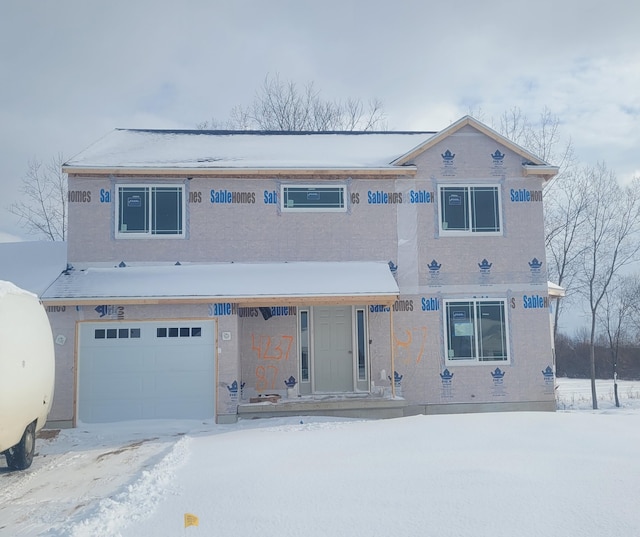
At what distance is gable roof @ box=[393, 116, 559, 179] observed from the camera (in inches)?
578

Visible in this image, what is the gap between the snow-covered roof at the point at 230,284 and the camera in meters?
13.0

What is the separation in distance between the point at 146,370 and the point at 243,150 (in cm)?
604

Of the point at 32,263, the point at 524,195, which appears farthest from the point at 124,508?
the point at 524,195

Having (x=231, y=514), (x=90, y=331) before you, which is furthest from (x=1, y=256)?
(x=231, y=514)

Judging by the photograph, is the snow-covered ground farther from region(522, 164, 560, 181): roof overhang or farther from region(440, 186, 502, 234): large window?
region(522, 164, 560, 181): roof overhang

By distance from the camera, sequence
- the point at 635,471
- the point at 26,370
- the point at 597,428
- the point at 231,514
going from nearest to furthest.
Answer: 1. the point at 231,514
2. the point at 635,471
3. the point at 26,370
4. the point at 597,428

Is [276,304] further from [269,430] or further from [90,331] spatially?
[90,331]

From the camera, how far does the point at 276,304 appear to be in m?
13.3

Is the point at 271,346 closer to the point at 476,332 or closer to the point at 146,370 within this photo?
the point at 146,370

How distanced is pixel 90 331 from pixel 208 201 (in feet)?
12.8

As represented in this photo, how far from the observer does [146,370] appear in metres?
13.3

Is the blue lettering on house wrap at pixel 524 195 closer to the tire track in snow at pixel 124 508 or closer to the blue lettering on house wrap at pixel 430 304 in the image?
the blue lettering on house wrap at pixel 430 304

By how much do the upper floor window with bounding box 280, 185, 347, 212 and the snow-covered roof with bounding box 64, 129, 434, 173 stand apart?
56 centimetres

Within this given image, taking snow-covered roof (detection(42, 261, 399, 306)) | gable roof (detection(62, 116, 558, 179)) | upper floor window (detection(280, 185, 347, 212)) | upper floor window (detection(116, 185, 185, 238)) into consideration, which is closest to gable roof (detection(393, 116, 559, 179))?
gable roof (detection(62, 116, 558, 179))
